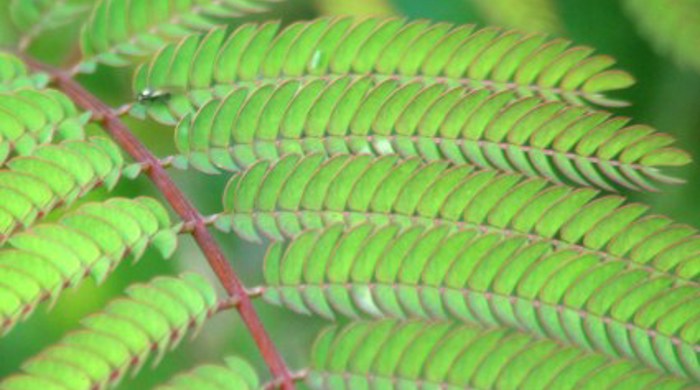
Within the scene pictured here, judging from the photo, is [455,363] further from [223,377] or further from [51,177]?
[51,177]

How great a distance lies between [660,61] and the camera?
6.59ft

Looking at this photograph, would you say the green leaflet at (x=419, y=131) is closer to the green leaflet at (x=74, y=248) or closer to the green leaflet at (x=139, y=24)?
the green leaflet at (x=74, y=248)

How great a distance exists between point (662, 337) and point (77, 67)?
839 millimetres

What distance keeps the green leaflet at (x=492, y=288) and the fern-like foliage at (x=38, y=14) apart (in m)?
0.70

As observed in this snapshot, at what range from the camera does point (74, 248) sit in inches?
43.4

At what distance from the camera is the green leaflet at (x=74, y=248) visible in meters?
1.05

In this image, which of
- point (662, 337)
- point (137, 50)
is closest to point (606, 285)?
point (662, 337)

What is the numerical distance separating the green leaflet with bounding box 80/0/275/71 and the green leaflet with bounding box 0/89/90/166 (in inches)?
9.3

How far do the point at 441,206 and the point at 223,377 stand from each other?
1.04 feet

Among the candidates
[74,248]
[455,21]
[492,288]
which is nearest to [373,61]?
[492,288]

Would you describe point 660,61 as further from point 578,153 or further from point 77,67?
point 77,67

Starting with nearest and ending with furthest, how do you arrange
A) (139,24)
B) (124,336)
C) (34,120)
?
(124,336) < (34,120) < (139,24)

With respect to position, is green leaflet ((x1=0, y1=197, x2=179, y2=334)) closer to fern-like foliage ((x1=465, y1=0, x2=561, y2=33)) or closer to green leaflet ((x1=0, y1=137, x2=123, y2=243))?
green leaflet ((x1=0, y1=137, x2=123, y2=243))

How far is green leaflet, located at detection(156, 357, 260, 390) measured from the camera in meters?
1.04
